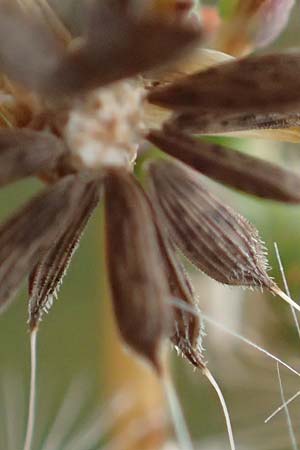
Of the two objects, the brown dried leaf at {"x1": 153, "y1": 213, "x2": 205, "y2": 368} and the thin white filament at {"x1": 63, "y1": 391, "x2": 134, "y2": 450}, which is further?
the thin white filament at {"x1": 63, "y1": 391, "x2": 134, "y2": 450}

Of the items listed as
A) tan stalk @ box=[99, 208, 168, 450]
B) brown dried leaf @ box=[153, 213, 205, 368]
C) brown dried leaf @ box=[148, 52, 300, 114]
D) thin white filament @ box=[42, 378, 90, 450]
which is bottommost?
thin white filament @ box=[42, 378, 90, 450]

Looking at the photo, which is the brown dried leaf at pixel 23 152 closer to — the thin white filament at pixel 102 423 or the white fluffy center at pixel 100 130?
the white fluffy center at pixel 100 130

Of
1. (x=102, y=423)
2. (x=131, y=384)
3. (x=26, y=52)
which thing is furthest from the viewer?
(x=102, y=423)

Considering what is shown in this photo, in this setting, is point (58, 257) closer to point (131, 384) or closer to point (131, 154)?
point (131, 154)

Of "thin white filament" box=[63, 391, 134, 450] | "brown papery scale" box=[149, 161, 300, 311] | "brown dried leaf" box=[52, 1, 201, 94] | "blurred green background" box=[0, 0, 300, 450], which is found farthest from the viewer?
"thin white filament" box=[63, 391, 134, 450]

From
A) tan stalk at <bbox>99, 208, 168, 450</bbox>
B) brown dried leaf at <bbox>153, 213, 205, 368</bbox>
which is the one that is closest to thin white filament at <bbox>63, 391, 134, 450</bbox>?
tan stalk at <bbox>99, 208, 168, 450</bbox>

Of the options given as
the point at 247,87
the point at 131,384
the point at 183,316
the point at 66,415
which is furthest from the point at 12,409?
the point at 247,87

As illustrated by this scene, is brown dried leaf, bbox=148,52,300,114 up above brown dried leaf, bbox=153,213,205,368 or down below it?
above

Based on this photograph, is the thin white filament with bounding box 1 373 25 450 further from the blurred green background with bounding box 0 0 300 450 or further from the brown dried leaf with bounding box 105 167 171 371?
the brown dried leaf with bounding box 105 167 171 371
